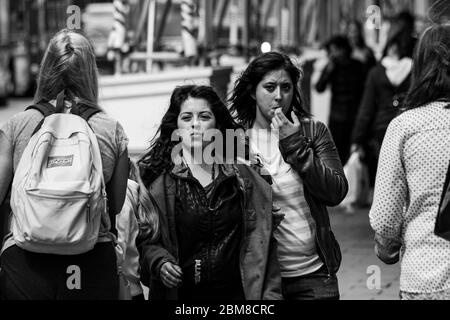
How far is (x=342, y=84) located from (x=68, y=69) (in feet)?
29.6

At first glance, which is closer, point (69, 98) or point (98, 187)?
point (98, 187)

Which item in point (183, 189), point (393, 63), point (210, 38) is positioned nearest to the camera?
point (183, 189)

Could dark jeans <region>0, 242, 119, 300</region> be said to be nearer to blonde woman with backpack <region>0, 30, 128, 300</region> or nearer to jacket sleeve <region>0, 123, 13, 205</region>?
blonde woman with backpack <region>0, 30, 128, 300</region>

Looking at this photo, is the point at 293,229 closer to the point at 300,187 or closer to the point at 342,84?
the point at 300,187

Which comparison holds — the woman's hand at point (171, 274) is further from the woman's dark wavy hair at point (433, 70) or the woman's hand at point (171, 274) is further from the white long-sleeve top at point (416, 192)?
the woman's dark wavy hair at point (433, 70)

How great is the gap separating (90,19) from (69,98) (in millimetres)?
27177

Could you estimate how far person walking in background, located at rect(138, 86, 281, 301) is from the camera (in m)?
4.52

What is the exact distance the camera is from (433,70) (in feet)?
13.8

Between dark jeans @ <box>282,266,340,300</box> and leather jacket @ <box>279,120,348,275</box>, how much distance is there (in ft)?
0.14

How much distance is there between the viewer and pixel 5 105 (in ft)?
109

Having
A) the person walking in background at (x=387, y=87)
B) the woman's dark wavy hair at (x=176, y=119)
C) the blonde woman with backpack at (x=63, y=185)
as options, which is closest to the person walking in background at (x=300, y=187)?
the woman's dark wavy hair at (x=176, y=119)

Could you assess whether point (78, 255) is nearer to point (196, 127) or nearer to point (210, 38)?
point (196, 127)

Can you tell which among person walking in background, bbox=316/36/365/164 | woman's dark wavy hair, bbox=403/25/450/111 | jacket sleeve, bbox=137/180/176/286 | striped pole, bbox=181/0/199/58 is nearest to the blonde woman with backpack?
jacket sleeve, bbox=137/180/176/286
